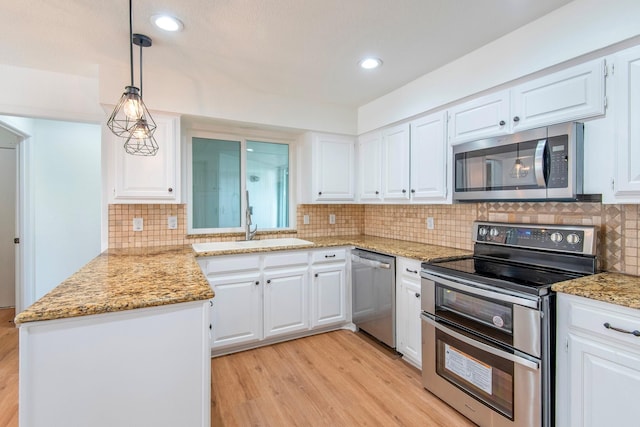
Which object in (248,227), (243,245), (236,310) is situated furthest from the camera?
(248,227)

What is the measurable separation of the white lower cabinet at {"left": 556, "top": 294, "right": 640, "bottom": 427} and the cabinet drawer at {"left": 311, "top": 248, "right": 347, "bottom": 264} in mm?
1810

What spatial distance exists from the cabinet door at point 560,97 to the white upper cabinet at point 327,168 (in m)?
1.73

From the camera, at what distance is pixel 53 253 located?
3545 millimetres

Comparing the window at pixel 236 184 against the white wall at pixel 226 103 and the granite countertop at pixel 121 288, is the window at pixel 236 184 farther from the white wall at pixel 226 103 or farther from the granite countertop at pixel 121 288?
the granite countertop at pixel 121 288

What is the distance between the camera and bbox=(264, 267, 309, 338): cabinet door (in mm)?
2752

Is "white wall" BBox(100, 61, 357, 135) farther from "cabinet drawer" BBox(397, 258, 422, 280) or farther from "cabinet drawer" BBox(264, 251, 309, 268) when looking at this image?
"cabinet drawer" BBox(397, 258, 422, 280)

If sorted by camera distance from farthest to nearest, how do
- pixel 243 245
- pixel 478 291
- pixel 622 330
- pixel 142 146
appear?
pixel 243 245 < pixel 142 146 < pixel 478 291 < pixel 622 330

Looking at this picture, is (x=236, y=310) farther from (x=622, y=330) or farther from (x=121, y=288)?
(x=622, y=330)

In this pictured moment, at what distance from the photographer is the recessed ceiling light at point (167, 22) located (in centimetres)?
176

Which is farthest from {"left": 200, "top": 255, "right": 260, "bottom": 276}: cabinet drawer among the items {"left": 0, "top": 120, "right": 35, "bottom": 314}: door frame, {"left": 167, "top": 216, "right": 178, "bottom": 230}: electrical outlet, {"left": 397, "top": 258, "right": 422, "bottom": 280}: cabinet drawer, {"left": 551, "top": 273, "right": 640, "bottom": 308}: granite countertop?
{"left": 0, "top": 120, "right": 35, "bottom": 314}: door frame

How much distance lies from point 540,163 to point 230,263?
2.22 m

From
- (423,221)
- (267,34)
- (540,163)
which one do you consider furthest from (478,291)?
(267,34)

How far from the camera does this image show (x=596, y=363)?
1.39 m

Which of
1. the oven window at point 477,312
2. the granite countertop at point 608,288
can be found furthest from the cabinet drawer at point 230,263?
the granite countertop at point 608,288
